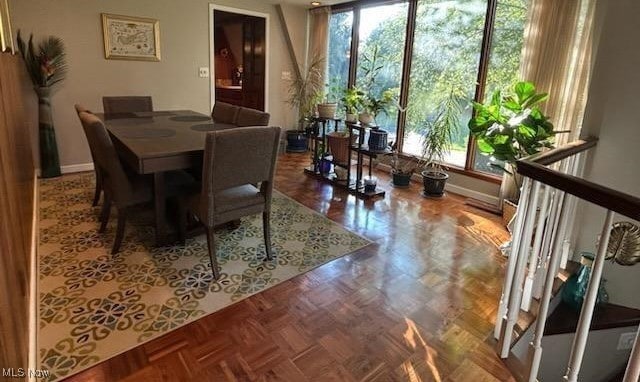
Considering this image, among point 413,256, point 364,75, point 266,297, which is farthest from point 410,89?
point 266,297

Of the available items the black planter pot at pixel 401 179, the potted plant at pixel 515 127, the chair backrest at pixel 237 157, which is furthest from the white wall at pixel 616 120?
the black planter pot at pixel 401 179

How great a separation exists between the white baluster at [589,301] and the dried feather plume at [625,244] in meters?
1.15

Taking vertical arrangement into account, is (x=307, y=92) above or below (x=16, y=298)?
above

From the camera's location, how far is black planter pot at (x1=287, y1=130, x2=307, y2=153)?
19.5 feet

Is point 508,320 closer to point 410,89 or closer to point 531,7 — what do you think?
point 531,7

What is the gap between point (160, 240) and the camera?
2.64 meters

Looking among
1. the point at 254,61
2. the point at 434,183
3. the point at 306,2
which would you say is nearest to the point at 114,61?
the point at 254,61

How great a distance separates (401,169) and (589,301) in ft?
11.8

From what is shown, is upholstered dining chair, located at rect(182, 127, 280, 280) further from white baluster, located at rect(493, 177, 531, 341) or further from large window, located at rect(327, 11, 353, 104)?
large window, located at rect(327, 11, 353, 104)

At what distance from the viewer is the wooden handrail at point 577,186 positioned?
114 cm

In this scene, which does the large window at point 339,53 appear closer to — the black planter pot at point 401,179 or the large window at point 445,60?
the large window at point 445,60

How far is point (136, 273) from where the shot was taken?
7.73 feet

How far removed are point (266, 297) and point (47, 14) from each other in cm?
397

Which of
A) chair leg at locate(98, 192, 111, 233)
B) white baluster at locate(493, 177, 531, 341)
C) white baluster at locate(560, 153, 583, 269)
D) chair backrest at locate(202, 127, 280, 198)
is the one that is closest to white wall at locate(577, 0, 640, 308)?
white baluster at locate(560, 153, 583, 269)
